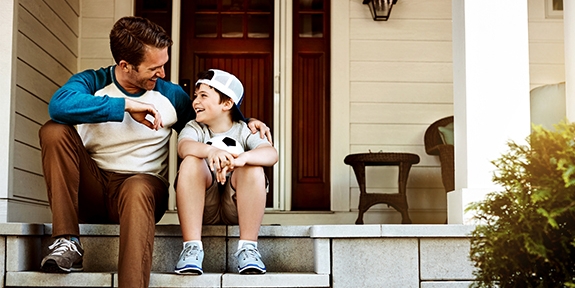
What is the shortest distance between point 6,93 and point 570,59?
261 cm

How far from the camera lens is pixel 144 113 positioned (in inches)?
105

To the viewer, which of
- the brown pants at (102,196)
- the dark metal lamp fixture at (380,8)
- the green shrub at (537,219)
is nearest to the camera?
the green shrub at (537,219)

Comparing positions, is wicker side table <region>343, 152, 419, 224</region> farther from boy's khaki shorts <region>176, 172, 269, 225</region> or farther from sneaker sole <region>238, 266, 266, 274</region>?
sneaker sole <region>238, 266, 266, 274</region>

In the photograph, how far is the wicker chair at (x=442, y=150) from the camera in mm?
4113

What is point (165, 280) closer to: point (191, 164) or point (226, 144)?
point (191, 164)

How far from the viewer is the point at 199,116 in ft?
9.21

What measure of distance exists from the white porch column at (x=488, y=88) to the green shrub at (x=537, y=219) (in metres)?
1.25

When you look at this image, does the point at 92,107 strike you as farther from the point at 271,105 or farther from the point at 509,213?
the point at 271,105

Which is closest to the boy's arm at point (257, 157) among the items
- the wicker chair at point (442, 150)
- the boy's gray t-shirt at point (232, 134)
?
the boy's gray t-shirt at point (232, 134)

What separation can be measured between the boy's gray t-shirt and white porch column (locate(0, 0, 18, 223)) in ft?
3.71

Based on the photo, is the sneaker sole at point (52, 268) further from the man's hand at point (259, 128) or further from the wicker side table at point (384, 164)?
the wicker side table at point (384, 164)

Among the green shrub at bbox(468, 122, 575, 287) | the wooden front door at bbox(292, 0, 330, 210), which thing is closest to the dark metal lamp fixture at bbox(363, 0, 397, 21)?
the wooden front door at bbox(292, 0, 330, 210)

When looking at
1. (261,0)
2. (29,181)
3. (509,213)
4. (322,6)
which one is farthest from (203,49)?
(509,213)

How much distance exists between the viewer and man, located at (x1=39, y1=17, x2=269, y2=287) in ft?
8.20
